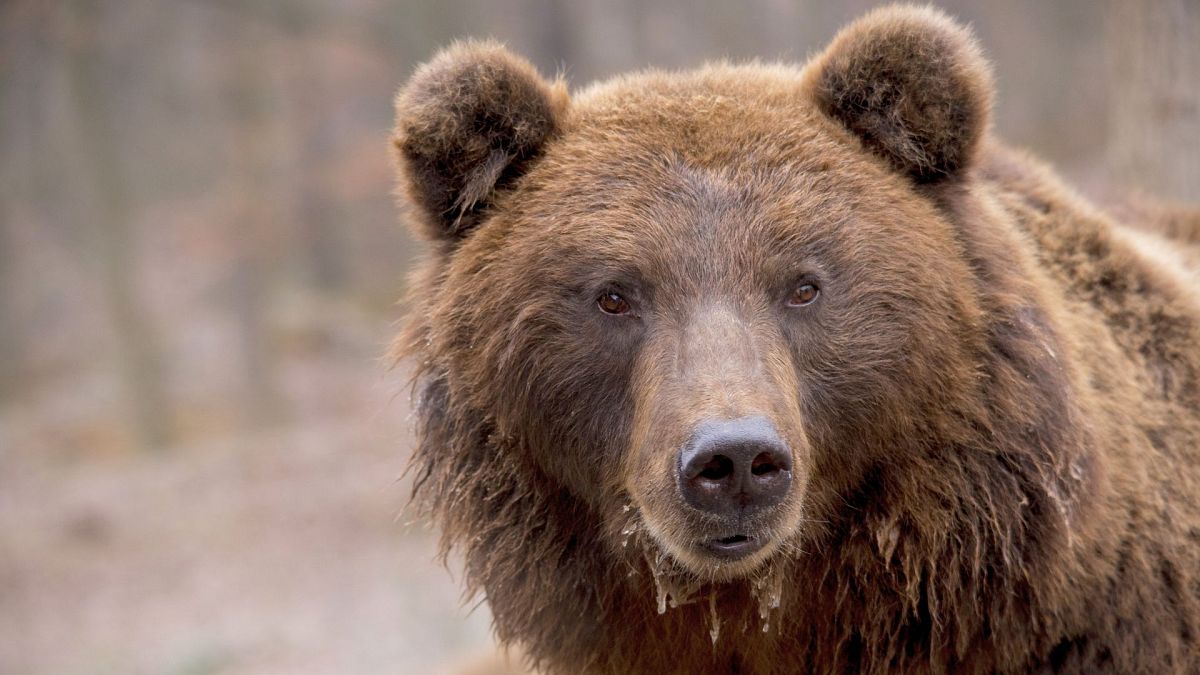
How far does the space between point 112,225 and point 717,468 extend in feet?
54.8

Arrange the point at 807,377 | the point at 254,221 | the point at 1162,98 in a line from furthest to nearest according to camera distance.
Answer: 1. the point at 254,221
2. the point at 1162,98
3. the point at 807,377

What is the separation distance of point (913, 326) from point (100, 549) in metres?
13.8

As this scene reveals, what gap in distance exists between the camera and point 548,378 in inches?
159

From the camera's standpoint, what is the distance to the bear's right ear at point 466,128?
4070 mm

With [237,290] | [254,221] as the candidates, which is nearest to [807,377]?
[254,221]

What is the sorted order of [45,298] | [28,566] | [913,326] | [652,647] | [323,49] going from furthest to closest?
[45,298] < [323,49] < [28,566] < [652,647] < [913,326]

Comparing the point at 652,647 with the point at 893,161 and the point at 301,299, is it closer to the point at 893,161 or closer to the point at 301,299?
the point at 893,161

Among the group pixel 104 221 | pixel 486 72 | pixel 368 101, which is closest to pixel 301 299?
pixel 368 101

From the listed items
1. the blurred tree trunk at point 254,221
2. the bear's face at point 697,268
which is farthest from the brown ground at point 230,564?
the bear's face at point 697,268

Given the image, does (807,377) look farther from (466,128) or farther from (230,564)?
(230,564)

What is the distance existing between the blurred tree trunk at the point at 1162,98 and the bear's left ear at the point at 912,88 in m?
3.62

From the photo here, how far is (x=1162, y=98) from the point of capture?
23.2ft

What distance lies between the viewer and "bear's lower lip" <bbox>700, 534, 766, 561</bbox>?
358cm

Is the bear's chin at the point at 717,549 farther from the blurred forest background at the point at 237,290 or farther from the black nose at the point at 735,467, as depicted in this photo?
the blurred forest background at the point at 237,290
